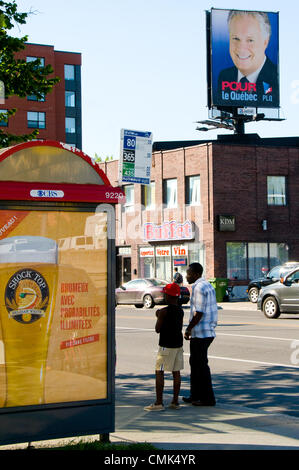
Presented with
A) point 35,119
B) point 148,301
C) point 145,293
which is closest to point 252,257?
point 145,293

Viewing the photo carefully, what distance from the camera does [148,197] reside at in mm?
44938

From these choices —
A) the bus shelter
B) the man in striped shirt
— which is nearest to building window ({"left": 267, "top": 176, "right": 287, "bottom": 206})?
the man in striped shirt

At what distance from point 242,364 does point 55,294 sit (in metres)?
7.50

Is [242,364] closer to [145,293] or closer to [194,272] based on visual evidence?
[194,272]

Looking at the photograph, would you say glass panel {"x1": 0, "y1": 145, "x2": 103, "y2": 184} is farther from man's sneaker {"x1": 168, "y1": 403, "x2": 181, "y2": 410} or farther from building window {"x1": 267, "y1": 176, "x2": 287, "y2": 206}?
building window {"x1": 267, "y1": 176, "x2": 287, "y2": 206}

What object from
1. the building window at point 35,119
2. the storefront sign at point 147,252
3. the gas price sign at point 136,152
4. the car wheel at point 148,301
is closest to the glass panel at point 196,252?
the storefront sign at point 147,252

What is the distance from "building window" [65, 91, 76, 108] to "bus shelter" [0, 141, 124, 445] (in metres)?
79.9

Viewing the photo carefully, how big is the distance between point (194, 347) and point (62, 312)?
10.4 feet

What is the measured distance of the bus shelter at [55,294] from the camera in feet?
22.0

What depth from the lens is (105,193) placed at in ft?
23.0

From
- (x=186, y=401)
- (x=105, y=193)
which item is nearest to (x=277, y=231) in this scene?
(x=186, y=401)

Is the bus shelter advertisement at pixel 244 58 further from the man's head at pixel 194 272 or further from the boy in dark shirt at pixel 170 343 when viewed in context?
the boy in dark shirt at pixel 170 343

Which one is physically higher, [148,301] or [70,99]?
[70,99]

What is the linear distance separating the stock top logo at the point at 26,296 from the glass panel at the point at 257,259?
34.8 meters
